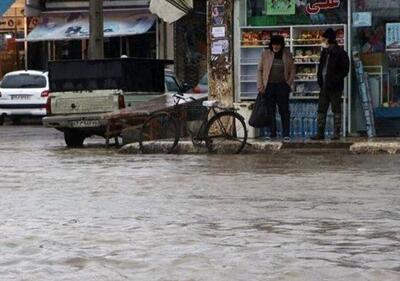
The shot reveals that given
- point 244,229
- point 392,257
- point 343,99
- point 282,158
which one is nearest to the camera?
point 392,257

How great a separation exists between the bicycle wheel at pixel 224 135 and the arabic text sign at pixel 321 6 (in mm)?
2967

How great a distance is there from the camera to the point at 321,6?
1781cm

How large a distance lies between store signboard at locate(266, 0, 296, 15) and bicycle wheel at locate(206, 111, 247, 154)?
8.96ft

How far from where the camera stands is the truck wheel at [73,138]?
19.0 meters

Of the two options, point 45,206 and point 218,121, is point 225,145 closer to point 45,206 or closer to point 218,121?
point 218,121

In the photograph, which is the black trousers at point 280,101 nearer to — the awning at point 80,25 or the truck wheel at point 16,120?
the truck wheel at point 16,120

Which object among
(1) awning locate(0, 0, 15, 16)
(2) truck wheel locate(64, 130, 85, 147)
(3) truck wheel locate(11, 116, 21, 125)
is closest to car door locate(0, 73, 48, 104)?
(3) truck wheel locate(11, 116, 21, 125)

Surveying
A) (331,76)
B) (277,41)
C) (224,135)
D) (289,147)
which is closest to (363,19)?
(331,76)

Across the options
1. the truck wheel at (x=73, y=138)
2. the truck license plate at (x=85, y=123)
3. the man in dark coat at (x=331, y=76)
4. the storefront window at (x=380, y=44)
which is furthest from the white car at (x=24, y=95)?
the man in dark coat at (x=331, y=76)

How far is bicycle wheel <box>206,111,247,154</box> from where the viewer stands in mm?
16125

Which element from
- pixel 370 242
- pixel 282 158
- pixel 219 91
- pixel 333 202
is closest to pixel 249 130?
pixel 219 91

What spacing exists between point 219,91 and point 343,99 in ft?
7.72

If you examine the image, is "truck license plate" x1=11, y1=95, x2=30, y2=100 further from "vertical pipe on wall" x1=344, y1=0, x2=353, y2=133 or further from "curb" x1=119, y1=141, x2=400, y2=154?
"vertical pipe on wall" x1=344, y1=0, x2=353, y2=133

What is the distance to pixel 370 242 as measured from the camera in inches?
295
